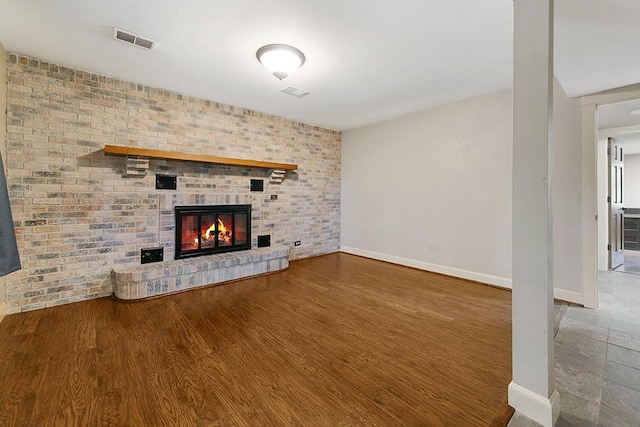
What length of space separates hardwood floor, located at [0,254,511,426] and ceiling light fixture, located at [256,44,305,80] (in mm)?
2460

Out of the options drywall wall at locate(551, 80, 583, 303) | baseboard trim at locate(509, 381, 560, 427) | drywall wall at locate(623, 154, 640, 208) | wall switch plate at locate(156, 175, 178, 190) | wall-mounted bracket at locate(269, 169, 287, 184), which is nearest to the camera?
baseboard trim at locate(509, 381, 560, 427)

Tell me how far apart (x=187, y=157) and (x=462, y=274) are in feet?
13.6

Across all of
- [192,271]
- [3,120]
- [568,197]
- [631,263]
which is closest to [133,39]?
[3,120]

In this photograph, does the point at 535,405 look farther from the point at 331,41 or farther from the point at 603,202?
the point at 603,202

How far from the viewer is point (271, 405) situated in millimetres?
1482

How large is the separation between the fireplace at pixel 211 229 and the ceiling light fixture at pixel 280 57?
224cm

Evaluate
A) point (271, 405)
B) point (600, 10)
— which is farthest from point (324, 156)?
point (271, 405)

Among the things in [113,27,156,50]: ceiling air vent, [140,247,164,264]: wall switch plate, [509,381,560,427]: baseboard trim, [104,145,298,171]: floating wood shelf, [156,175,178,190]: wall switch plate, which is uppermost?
[113,27,156,50]: ceiling air vent

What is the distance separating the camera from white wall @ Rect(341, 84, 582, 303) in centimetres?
313

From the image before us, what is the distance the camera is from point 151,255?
11.2 ft

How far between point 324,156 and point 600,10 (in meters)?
4.06

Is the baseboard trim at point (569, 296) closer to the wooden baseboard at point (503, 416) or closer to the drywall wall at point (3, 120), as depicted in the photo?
the wooden baseboard at point (503, 416)

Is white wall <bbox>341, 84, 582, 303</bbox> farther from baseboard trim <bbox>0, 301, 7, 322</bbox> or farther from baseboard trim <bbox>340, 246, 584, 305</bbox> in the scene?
baseboard trim <bbox>0, 301, 7, 322</bbox>

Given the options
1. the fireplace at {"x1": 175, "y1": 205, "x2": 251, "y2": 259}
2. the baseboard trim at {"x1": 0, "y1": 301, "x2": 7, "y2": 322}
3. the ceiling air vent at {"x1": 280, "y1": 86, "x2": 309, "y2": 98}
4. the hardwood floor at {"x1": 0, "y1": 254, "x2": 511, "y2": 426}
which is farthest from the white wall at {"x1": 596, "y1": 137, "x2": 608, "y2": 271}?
the baseboard trim at {"x1": 0, "y1": 301, "x2": 7, "y2": 322}
